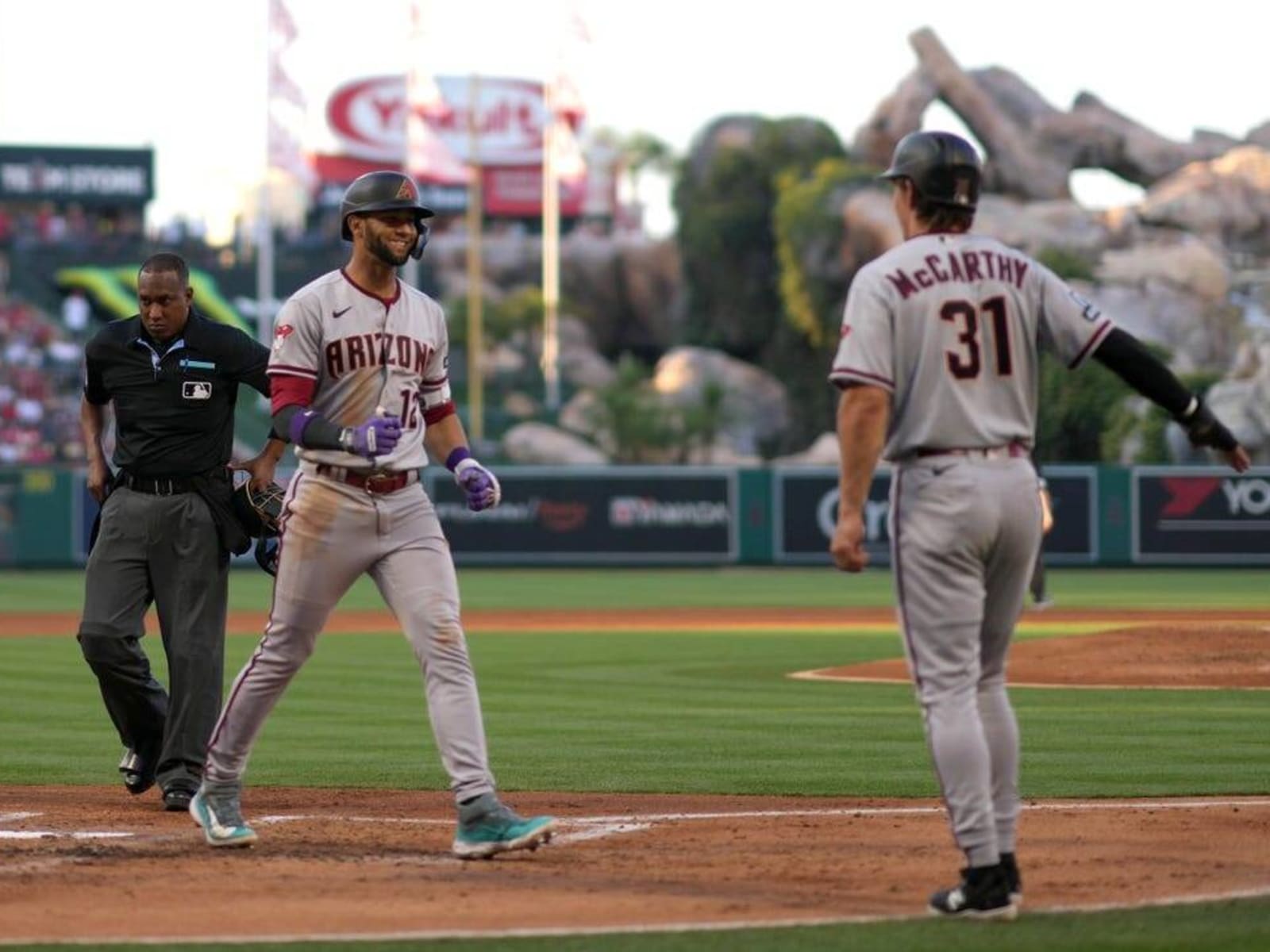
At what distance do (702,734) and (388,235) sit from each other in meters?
5.60

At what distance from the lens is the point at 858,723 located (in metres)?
13.0

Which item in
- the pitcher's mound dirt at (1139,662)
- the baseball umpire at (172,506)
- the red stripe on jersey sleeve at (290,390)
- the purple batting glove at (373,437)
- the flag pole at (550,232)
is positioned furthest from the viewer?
the flag pole at (550,232)

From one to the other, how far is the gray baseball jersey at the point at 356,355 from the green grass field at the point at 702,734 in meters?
2.13

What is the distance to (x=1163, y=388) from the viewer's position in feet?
21.3

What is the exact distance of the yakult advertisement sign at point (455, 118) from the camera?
5806 centimetres

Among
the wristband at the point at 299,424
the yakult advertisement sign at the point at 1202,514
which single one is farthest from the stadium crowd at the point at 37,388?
the wristband at the point at 299,424

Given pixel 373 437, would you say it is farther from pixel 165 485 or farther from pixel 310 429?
pixel 165 485

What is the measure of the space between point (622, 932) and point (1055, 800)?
3.63 m

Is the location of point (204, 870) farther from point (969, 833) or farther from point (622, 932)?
point (969, 833)

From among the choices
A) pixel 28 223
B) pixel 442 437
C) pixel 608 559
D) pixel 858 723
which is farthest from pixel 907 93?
pixel 442 437

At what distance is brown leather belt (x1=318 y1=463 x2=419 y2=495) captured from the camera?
24.5 ft

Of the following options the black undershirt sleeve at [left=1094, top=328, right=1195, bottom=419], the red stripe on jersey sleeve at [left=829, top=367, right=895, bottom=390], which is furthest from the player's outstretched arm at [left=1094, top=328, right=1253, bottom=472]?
the red stripe on jersey sleeve at [left=829, top=367, right=895, bottom=390]

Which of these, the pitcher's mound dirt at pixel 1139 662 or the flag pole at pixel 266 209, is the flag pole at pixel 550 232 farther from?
the pitcher's mound dirt at pixel 1139 662

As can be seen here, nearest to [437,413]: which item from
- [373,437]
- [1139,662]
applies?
[373,437]
